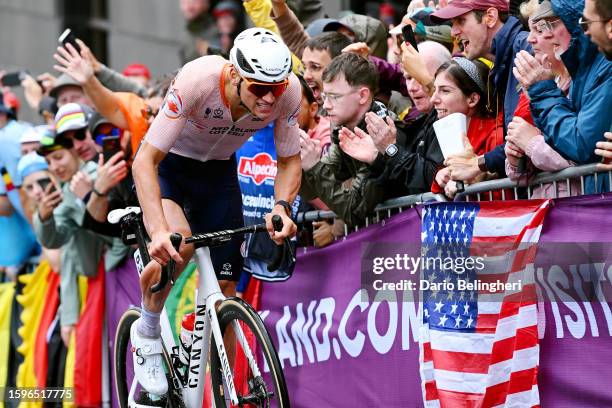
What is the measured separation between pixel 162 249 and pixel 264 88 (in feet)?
3.35

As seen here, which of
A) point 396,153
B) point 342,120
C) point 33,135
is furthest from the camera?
point 33,135

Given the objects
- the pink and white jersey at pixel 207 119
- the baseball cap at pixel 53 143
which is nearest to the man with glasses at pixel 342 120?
the pink and white jersey at pixel 207 119

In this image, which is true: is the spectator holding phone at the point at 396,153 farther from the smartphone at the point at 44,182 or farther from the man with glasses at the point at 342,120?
the smartphone at the point at 44,182

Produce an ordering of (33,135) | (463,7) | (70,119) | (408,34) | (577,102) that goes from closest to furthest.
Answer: (577,102), (463,7), (408,34), (70,119), (33,135)

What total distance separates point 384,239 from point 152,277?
1.43 metres

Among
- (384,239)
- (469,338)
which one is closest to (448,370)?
(469,338)

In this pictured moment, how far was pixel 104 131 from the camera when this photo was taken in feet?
34.2

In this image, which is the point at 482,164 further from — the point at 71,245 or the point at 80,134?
the point at 71,245

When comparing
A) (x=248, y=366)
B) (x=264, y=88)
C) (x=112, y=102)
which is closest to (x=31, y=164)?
(x=112, y=102)

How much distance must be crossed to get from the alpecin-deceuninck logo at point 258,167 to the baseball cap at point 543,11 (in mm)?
2512

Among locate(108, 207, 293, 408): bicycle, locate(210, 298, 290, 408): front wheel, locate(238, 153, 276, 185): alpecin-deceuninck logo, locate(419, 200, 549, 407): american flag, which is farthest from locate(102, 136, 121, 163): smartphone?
locate(419, 200, 549, 407): american flag

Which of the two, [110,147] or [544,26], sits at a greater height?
[110,147]

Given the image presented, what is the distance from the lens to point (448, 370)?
6746mm

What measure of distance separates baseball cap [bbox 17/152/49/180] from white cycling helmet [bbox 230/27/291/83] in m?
5.15
